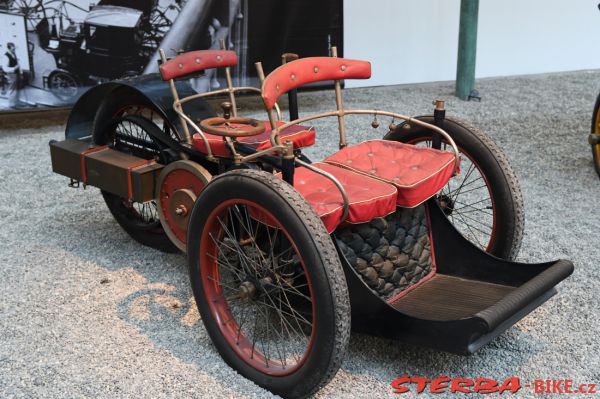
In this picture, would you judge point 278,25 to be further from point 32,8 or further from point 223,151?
point 223,151

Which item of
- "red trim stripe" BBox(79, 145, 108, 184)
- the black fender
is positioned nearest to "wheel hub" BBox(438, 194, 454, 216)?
the black fender

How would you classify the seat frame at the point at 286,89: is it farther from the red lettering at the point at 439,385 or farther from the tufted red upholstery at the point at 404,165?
the red lettering at the point at 439,385

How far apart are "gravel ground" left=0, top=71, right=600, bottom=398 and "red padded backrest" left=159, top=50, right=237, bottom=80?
34.8 inches

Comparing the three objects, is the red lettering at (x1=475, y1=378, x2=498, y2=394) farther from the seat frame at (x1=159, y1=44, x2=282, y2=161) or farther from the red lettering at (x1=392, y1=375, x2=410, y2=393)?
the seat frame at (x1=159, y1=44, x2=282, y2=161)

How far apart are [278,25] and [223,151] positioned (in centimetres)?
329

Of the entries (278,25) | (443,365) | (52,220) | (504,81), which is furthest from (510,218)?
(504,81)

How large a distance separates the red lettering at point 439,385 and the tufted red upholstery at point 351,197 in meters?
0.58

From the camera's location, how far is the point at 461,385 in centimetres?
234

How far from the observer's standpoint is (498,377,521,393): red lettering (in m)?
2.32

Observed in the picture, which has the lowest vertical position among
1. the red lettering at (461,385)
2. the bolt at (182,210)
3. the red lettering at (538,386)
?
the red lettering at (538,386)

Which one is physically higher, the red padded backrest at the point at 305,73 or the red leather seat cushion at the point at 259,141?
the red padded backrest at the point at 305,73

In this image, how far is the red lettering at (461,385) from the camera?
2315 millimetres

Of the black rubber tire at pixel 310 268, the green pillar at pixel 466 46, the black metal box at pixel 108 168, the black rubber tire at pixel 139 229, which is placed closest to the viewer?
the black rubber tire at pixel 310 268

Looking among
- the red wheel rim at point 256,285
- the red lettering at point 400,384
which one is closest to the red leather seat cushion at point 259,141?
the red wheel rim at point 256,285
